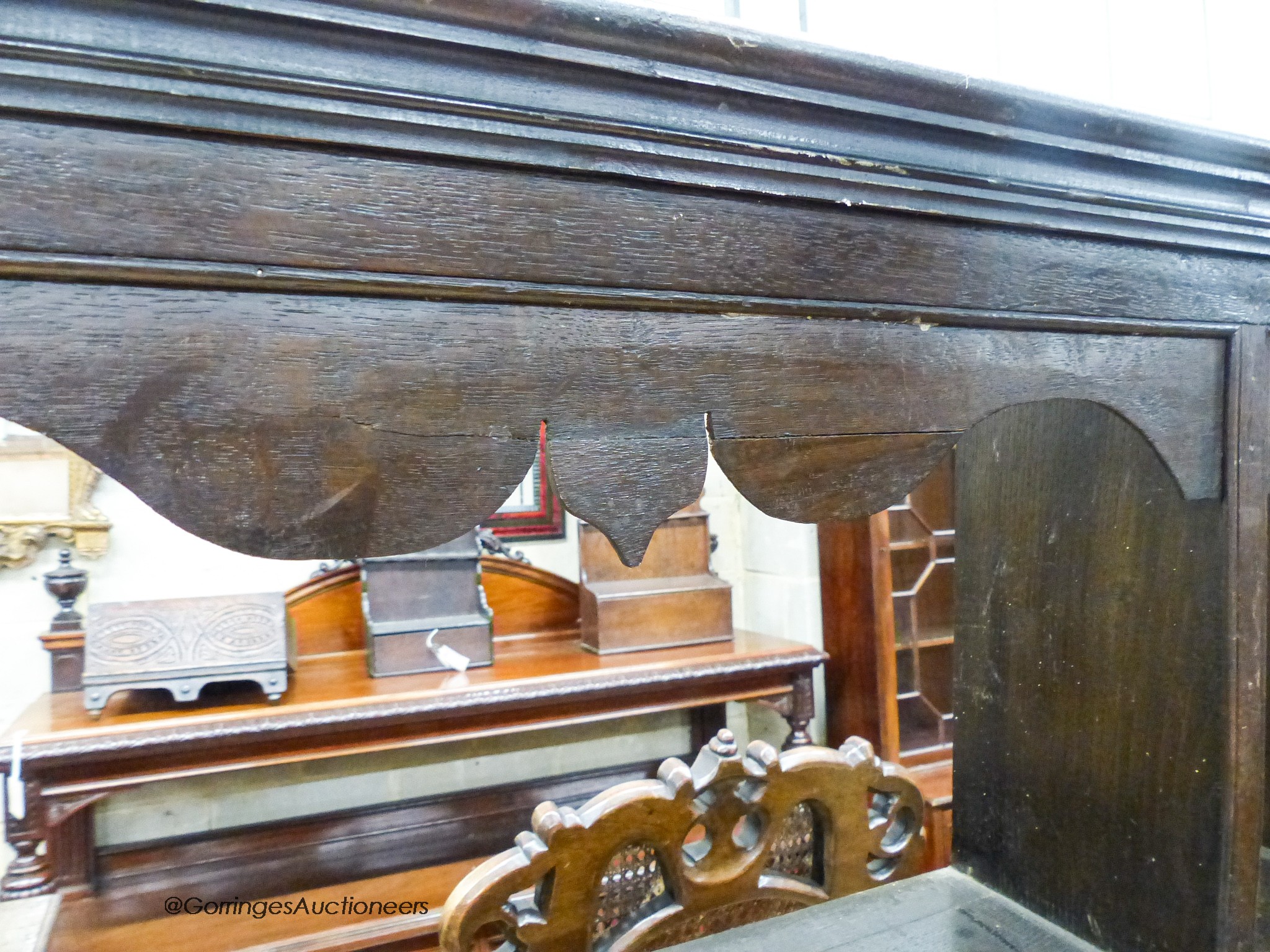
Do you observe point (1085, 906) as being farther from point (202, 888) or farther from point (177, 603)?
point (202, 888)

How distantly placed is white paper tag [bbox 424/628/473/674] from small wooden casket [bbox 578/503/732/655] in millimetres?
298

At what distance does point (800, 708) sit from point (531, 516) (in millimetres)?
795

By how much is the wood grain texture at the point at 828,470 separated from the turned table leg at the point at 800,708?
4.53 ft

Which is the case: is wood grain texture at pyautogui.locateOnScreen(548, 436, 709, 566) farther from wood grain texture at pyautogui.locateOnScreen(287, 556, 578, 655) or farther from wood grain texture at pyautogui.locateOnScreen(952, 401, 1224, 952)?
wood grain texture at pyautogui.locateOnScreen(287, 556, 578, 655)

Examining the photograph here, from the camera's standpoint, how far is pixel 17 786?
1304 mm

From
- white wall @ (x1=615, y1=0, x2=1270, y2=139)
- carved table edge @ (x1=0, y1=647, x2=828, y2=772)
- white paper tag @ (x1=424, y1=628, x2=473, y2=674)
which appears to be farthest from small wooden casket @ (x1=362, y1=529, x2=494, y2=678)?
white wall @ (x1=615, y1=0, x2=1270, y2=139)

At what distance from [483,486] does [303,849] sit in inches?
70.3

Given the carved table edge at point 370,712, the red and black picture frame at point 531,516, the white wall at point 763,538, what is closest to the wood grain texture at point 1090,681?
the white wall at point 763,538

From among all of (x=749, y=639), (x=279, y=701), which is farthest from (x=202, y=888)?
(x=749, y=639)

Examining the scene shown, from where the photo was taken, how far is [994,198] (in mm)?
535

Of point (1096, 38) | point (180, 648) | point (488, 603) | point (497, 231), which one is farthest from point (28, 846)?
point (1096, 38)

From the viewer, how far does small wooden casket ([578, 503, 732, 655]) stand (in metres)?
1.78

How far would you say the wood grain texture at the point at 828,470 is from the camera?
0.48 meters

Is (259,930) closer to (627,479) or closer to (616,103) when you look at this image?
(627,479)
